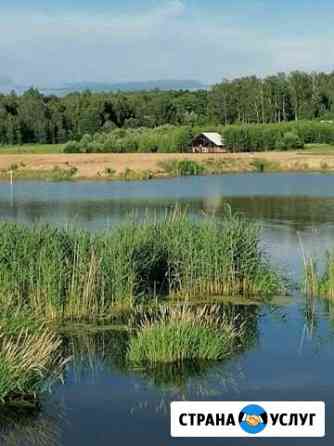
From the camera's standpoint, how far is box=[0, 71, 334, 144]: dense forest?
10162 cm

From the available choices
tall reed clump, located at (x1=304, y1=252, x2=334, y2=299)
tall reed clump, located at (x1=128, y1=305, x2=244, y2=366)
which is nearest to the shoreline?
tall reed clump, located at (x1=304, y1=252, x2=334, y2=299)

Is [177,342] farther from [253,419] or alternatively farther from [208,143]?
[208,143]

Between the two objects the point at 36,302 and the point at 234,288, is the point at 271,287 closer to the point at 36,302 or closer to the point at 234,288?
the point at 234,288

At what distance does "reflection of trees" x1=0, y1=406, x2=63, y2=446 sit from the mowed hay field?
5126cm

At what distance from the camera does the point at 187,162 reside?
64.6m

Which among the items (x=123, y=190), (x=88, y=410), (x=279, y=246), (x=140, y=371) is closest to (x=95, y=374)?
(x=140, y=371)

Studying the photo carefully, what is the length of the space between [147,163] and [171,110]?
140 ft

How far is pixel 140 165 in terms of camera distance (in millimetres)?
63750

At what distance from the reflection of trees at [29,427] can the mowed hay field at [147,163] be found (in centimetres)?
5126

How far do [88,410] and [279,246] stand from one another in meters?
13.3

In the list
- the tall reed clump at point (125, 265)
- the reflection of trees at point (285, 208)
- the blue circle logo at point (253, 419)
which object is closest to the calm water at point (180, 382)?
the blue circle logo at point (253, 419)

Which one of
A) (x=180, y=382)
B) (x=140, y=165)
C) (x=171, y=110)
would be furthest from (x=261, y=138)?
(x=180, y=382)

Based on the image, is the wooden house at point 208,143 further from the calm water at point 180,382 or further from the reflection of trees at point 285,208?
the calm water at point 180,382

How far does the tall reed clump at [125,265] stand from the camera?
46.5 ft
